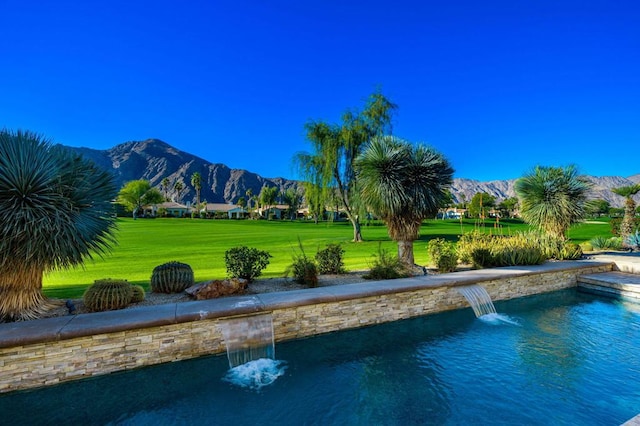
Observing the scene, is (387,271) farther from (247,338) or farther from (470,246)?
(247,338)

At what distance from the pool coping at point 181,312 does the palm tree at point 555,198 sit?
7535 millimetres

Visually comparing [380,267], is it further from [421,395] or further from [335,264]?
[421,395]

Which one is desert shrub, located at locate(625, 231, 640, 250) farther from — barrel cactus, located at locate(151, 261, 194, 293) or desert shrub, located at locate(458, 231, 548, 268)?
barrel cactus, located at locate(151, 261, 194, 293)

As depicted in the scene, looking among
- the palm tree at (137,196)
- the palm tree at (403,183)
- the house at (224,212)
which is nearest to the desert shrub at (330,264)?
the palm tree at (403,183)

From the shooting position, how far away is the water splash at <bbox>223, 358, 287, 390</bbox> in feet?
14.1

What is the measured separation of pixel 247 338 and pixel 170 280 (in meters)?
3.02

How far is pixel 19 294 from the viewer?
517cm

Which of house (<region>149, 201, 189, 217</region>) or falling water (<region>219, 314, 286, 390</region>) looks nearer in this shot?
falling water (<region>219, 314, 286, 390</region>)

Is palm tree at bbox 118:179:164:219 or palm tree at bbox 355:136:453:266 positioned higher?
palm tree at bbox 118:179:164:219

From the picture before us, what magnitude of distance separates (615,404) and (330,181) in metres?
17.8

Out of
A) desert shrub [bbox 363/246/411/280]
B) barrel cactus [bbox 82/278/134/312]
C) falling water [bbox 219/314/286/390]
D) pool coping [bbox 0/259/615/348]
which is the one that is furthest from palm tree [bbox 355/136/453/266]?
barrel cactus [bbox 82/278/134/312]

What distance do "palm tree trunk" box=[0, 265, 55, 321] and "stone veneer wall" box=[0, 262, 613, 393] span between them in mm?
538

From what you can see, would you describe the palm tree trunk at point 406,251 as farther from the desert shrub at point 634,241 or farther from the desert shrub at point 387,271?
the desert shrub at point 634,241

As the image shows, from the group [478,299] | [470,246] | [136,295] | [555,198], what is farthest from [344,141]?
[136,295]
